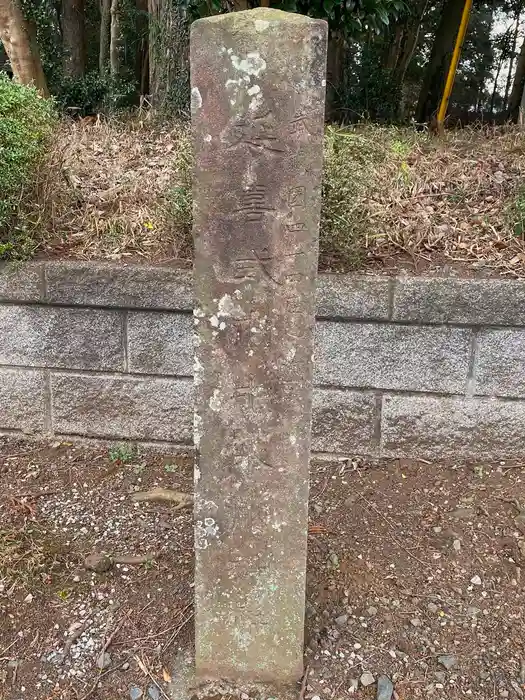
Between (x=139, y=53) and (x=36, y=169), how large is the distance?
299 inches

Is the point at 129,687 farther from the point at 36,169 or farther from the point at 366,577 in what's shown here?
the point at 36,169

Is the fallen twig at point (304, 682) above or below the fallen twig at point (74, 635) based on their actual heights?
above

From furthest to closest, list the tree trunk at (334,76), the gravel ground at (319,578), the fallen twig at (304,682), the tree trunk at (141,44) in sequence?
the tree trunk at (141,44) < the tree trunk at (334,76) < the gravel ground at (319,578) < the fallen twig at (304,682)

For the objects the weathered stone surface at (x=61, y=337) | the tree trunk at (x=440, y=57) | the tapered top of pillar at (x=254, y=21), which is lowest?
the weathered stone surface at (x=61, y=337)

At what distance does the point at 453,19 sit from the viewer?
845cm

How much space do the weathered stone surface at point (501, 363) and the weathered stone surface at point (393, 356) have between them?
3.0 inches

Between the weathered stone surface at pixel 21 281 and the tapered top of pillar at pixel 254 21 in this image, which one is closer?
the tapered top of pillar at pixel 254 21

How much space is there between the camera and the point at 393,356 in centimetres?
308

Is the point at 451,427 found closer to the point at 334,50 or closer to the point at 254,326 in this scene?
the point at 254,326

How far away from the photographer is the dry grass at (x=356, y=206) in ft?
10.4

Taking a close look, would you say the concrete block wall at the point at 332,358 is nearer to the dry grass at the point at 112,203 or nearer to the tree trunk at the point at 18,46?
the dry grass at the point at 112,203

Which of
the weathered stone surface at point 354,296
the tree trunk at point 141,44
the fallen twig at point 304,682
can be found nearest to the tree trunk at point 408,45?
the tree trunk at point 141,44

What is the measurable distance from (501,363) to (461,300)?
385mm

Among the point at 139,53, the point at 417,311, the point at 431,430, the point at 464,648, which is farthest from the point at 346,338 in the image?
the point at 139,53
